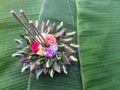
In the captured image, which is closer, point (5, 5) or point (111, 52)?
point (111, 52)

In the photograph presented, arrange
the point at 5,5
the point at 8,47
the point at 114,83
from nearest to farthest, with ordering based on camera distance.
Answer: the point at 114,83
the point at 8,47
the point at 5,5

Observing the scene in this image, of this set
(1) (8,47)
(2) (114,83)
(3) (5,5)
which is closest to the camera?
(2) (114,83)

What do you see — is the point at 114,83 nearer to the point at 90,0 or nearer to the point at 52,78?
the point at 52,78

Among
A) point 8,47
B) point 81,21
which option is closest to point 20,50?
point 8,47

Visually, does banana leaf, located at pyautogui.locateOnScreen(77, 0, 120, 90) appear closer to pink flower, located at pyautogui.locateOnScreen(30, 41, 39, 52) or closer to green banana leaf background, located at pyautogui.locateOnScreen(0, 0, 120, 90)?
green banana leaf background, located at pyautogui.locateOnScreen(0, 0, 120, 90)

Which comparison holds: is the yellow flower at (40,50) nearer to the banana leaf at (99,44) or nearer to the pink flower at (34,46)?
the pink flower at (34,46)

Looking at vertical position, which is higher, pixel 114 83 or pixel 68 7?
pixel 68 7

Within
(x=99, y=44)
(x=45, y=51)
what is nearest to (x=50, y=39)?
(x=45, y=51)

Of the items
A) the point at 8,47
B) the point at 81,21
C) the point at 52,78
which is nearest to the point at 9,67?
the point at 8,47
